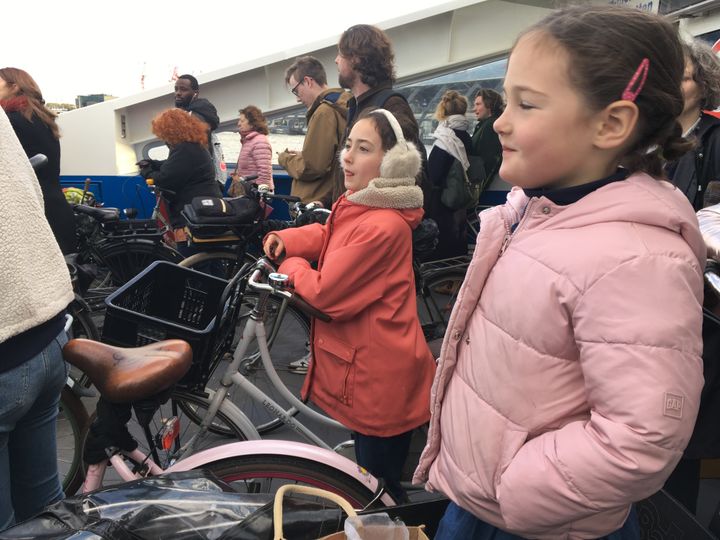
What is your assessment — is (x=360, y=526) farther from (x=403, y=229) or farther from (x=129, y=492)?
(x=403, y=229)

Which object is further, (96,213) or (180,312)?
(96,213)

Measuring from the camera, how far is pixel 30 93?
12.6 ft

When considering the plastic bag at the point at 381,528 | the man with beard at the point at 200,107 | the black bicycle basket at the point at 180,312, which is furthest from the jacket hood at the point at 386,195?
the man with beard at the point at 200,107

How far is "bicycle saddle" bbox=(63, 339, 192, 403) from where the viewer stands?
1.60 m

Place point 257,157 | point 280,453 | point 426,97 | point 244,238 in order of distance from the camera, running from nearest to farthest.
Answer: point 280,453 < point 244,238 < point 257,157 < point 426,97

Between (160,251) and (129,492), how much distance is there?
3.51 metres

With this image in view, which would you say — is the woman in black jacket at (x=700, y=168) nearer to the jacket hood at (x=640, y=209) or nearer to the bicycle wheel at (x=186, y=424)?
the jacket hood at (x=640, y=209)

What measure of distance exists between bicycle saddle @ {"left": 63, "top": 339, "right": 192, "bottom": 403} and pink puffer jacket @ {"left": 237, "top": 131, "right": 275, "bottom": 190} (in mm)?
4677

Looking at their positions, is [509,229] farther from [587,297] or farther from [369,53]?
[369,53]

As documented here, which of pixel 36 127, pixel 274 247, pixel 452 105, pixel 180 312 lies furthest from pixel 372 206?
pixel 452 105

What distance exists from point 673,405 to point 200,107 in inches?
227

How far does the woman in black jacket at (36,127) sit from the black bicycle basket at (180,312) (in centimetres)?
203

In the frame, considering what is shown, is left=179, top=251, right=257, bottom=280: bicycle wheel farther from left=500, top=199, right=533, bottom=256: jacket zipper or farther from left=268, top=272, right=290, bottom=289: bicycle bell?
left=500, top=199, right=533, bottom=256: jacket zipper

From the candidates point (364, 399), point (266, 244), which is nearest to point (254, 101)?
point (266, 244)
